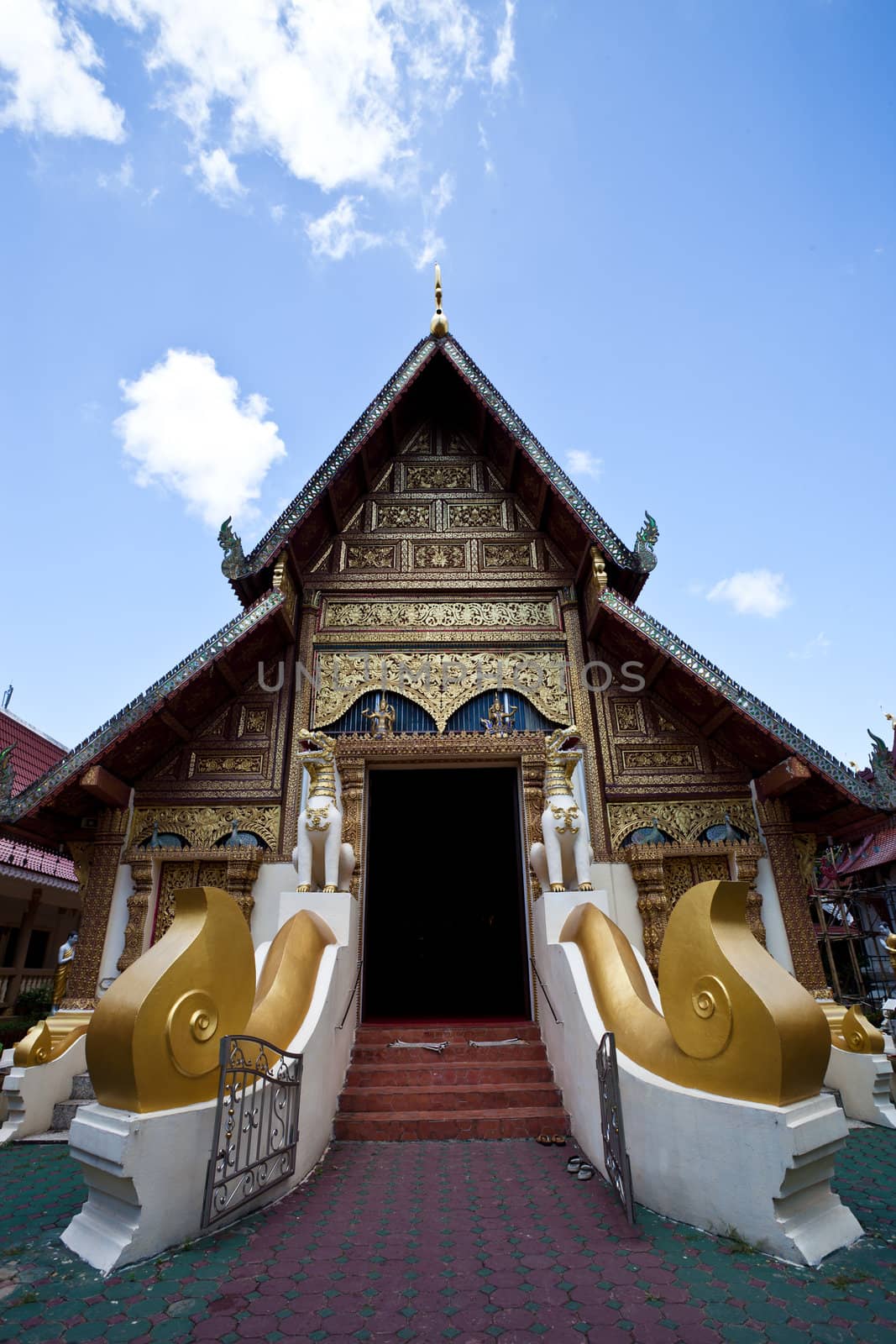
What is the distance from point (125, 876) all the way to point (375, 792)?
3862 millimetres

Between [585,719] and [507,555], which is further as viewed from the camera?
[507,555]

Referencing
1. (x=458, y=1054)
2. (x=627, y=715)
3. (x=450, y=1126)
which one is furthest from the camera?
(x=627, y=715)

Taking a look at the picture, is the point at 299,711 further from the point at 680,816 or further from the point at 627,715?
the point at 680,816

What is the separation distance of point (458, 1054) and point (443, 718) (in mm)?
2546

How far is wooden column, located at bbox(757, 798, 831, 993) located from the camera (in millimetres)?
5062

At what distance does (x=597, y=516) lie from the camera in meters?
6.04

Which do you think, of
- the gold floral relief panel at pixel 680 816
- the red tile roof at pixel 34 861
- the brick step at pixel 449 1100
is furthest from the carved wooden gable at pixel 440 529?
the red tile roof at pixel 34 861

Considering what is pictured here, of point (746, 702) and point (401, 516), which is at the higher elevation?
point (401, 516)

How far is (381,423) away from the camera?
644cm

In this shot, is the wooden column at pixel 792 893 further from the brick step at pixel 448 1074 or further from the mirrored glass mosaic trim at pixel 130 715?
the mirrored glass mosaic trim at pixel 130 715

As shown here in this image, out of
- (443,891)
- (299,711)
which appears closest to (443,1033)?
(299,711)

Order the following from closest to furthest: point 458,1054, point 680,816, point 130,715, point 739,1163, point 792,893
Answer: point 739,1163 → point 458,1054 → point 130,715 → point 792,893 → point 680,816

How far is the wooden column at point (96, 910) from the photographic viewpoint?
500 centimetres

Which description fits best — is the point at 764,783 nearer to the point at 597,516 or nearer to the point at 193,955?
the point at 597,516
